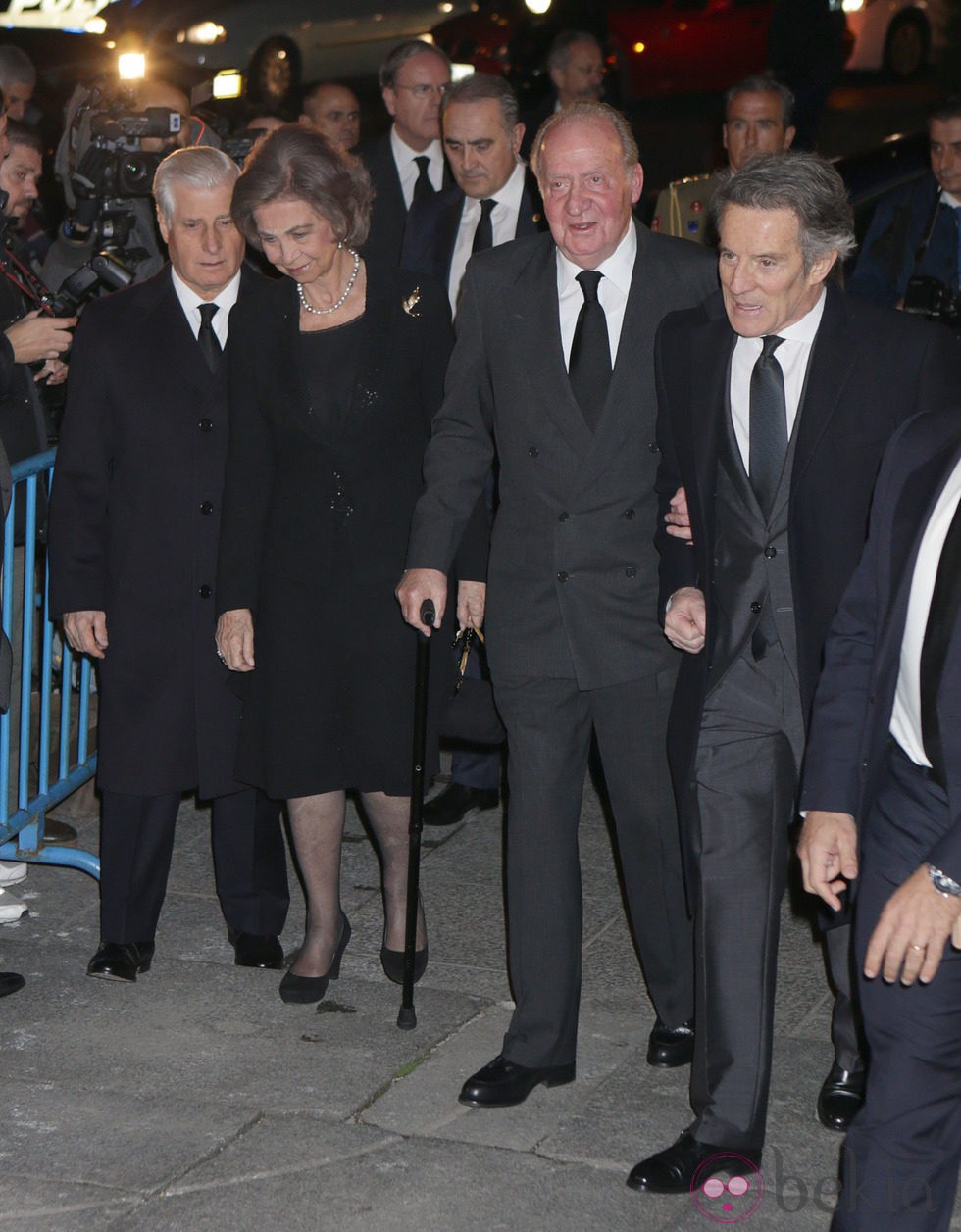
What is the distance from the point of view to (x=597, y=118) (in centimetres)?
465

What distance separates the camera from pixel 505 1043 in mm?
4887

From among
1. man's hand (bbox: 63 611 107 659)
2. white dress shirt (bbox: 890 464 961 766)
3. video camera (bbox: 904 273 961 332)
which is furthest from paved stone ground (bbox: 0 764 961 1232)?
video camera (bbox: 904 273 961 332)

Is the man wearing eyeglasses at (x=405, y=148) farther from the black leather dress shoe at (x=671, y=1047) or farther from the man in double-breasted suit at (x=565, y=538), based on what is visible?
the black leather dress shoe at (x=671, y=1047)

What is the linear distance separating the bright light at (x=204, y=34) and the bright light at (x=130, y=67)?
30.9ft

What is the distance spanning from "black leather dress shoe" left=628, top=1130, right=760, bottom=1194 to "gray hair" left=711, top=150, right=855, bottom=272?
1.99 metres

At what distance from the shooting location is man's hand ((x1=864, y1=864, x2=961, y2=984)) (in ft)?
10.7

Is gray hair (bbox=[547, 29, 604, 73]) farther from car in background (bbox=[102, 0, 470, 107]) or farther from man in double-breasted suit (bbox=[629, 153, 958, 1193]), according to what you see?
car in background (bbox=[102, 0, 470, 107])

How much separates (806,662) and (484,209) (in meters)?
3.73

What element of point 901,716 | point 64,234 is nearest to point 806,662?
point 901,716

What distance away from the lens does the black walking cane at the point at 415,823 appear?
5117mm

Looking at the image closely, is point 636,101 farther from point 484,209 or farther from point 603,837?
point 603,837

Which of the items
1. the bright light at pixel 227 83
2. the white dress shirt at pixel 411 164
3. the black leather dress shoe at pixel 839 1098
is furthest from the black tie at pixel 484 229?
the black leather dress shoe at pixel 839 1098

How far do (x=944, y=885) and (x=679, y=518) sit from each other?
145cm

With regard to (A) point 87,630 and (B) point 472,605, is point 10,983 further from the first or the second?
(B) point 472,605
